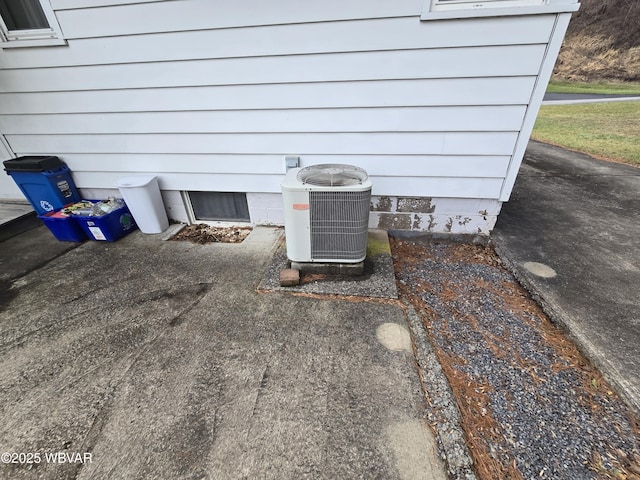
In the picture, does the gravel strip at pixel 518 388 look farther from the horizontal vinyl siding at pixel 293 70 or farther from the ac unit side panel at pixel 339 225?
the horizontal vinyl siding at pixel 293 70

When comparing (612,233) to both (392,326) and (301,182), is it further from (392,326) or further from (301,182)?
(301,182)

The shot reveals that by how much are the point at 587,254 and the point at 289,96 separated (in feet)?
10.1

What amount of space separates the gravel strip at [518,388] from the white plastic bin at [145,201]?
2.72 meters

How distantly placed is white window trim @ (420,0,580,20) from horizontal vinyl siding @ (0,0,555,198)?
0.16ft

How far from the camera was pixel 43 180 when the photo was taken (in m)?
2.98


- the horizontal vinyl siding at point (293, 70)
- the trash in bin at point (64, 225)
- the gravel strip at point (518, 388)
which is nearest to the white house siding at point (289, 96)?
Answer: the horizontal vinyl siding at point (293, 70)

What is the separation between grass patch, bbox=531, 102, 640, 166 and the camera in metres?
5.54

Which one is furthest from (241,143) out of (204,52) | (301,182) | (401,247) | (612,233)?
(612,233)

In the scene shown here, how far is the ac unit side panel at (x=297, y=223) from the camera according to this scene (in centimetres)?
205

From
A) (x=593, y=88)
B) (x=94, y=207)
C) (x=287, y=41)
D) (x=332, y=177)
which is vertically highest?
(x=287, y=41)

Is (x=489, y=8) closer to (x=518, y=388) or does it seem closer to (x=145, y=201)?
(x=518, y=388)

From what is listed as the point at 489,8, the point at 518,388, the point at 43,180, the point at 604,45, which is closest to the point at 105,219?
the point at 43,180

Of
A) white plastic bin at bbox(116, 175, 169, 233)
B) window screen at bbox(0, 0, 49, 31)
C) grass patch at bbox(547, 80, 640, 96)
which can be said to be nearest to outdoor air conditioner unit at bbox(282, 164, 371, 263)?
white plastic bin at bbox(116, 175, 169, 233)

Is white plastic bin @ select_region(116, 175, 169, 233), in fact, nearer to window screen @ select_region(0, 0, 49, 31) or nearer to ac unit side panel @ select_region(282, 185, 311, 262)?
window screen @ select_region(0, 0, 49, 31)
